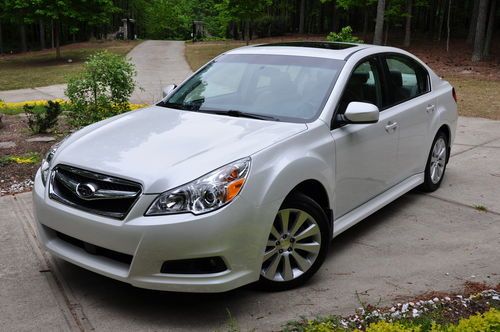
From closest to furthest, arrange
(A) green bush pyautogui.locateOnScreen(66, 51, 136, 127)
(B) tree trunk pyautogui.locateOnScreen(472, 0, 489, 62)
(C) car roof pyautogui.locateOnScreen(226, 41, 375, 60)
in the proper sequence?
(C) car roof pyautogui.locateOnScreen(226, 41, 375, 60) < (A) green bush pyautogui.locateOnScreen(66, 51, 136, 127) < (B) tree trunk pyautogui.locateOnScreen(472, 0, 489, 62)

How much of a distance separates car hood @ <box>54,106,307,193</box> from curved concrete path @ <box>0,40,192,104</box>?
458 centimetres

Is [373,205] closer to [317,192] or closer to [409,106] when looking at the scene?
[317,192]

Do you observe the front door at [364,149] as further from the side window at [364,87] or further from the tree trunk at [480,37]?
the tree trunk at [480,37]

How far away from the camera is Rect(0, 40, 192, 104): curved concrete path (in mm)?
13859

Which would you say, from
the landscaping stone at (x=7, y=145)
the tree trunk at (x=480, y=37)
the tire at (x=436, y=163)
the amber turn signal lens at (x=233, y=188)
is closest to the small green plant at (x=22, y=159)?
the landscaping stone at (x=7, y=145)

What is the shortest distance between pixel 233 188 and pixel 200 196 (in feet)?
0.67

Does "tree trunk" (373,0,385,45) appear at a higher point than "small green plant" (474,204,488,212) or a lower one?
higher

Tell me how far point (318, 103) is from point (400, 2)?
25172 millimetres

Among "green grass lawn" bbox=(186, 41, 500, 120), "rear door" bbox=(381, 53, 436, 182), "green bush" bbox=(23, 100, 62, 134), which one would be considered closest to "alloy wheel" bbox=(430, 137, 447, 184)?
"rear door" bbox=(381, 53, 436, 182)

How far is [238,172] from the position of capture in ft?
10.7

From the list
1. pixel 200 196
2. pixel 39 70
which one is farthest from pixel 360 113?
pixel 39 70

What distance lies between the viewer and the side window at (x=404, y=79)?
499 cm

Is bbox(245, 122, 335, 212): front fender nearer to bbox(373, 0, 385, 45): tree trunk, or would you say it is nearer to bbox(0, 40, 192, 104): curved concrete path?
bbox(0, 40, 192, 104): curved concrete path

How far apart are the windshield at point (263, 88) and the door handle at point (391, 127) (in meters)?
0.71
